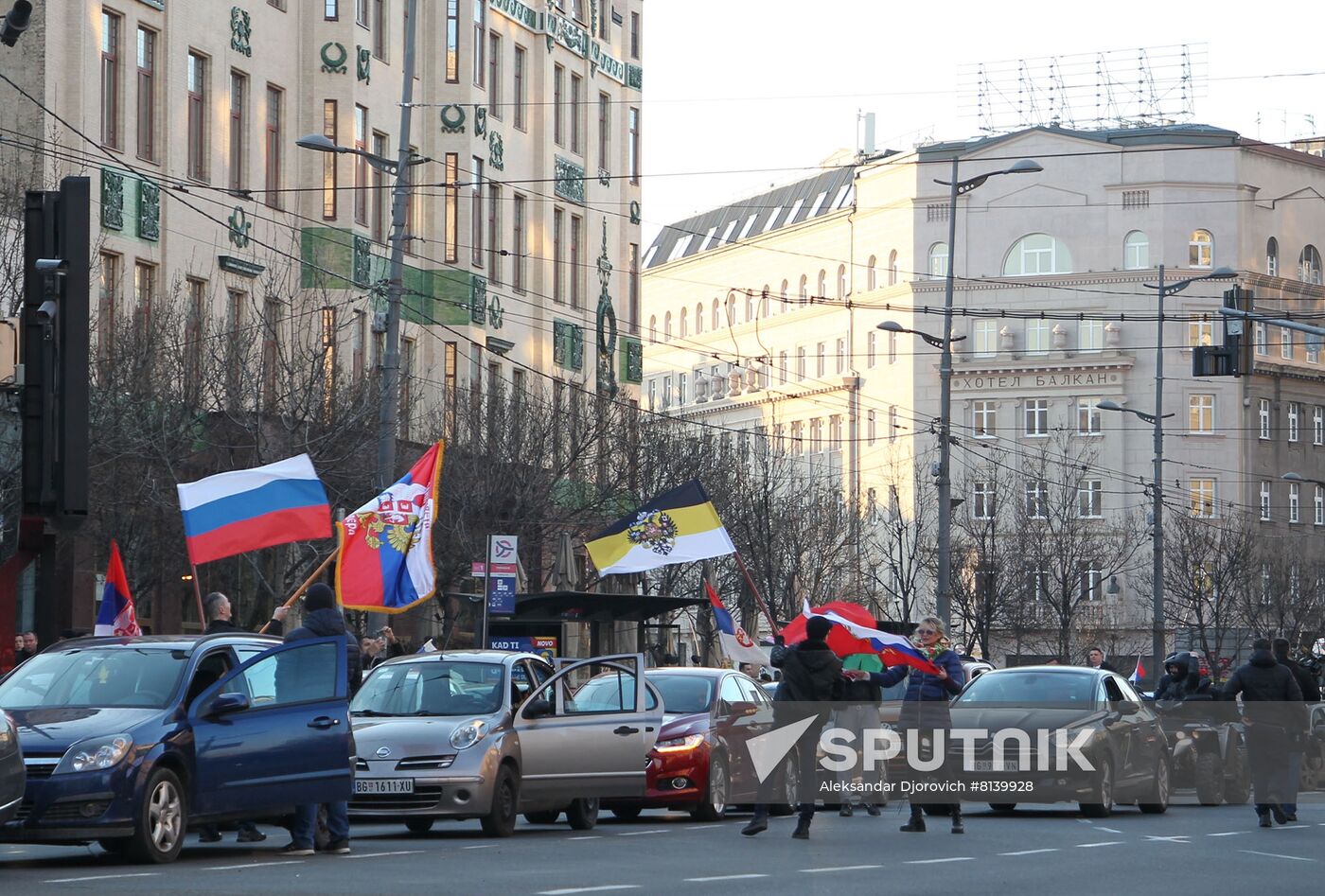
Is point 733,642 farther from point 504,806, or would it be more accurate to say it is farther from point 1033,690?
point 504,806

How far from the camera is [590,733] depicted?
2061 cm

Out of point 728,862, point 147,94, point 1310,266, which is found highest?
point 1310,266

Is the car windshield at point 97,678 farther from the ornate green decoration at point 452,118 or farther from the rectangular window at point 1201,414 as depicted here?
the rectangular window at point 1201,414

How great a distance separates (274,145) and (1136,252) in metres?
53.4

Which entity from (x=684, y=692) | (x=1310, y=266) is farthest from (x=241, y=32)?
(x=1310, y=266)

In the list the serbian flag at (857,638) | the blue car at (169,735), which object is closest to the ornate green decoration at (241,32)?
the serbian flag at (857,638)

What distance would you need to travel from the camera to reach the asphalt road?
1486cm

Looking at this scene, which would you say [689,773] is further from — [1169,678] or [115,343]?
[115,343]

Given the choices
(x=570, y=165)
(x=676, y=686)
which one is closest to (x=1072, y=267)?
(x=570, y=165)

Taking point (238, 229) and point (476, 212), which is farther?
point (476, 212)

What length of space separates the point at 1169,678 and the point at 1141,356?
6766 cm

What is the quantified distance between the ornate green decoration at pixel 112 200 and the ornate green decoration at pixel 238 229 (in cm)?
373

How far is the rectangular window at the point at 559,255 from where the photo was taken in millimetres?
58938

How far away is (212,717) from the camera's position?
16.5m
